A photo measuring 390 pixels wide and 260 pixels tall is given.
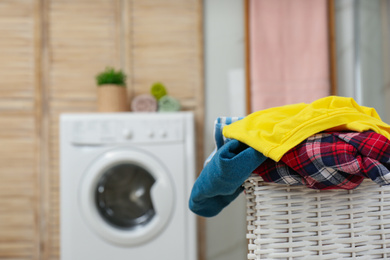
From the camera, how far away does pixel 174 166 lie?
75.3 inches

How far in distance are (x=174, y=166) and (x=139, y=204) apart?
0.24 metres

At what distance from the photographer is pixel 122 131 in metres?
1.93

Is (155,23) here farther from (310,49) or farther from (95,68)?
(310,49)

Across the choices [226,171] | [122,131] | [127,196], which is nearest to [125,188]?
[127,196]

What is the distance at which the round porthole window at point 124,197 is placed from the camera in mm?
1895

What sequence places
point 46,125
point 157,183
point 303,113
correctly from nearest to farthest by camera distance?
point 303,113, point 157,183, point 46,125

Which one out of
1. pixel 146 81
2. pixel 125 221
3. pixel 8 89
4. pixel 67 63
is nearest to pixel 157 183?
pixel 125 221

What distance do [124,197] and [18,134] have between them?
2.86 feet

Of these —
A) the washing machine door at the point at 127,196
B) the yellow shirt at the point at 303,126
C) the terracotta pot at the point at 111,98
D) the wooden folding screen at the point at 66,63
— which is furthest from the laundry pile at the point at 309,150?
the wooden folding screen at the point at 66,63

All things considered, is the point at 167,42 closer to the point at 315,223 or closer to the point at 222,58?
the point at 222,58

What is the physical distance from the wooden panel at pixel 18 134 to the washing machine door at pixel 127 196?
25.0 inches

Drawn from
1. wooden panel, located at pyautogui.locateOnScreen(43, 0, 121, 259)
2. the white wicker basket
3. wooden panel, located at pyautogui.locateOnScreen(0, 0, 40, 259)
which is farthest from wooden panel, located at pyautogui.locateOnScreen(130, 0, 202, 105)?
the white wicker basket

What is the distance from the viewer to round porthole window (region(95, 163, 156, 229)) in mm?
1895

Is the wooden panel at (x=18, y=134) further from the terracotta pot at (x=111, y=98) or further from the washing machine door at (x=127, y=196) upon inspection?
the washing machine door at (x=127, y=196)
